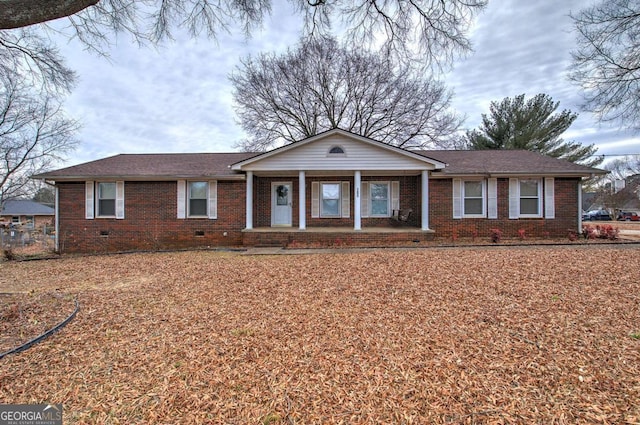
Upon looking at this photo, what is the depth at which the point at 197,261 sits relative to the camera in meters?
8.53

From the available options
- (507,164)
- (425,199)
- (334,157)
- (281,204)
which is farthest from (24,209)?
(507,164)

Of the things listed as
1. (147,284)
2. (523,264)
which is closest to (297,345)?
(147,284)

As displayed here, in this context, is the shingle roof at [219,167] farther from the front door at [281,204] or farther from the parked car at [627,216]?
the parked car at [627,216]

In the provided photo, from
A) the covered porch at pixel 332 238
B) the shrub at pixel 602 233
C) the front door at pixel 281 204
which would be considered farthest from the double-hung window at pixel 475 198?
the front door at pixel 281 204

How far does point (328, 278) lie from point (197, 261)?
14.5 feet

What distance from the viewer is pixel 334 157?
439 inches

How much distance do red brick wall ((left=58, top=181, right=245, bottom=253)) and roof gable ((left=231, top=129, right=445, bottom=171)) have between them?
170 centimetres

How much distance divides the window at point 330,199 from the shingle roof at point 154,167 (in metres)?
3.93

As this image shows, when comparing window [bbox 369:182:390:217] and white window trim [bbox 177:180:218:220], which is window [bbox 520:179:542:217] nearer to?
window [bbox 369:182:390:217]

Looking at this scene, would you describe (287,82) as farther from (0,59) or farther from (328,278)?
(328,278)

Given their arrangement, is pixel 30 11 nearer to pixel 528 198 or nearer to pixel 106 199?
pixel 106 199

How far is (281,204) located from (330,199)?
216 centimetres

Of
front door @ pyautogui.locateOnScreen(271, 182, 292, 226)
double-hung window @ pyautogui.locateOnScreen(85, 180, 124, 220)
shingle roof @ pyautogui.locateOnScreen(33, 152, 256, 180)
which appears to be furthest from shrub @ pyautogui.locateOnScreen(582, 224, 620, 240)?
double-hung window @ pyautogui.locateOnScreen(85, 180, 124, 220)

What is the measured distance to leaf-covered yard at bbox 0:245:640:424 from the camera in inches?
88.7
